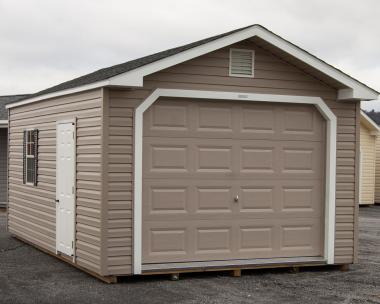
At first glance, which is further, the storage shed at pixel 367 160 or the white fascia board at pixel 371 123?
the storage shed at pixel 367 160

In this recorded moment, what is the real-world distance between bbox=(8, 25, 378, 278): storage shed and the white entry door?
18 mm

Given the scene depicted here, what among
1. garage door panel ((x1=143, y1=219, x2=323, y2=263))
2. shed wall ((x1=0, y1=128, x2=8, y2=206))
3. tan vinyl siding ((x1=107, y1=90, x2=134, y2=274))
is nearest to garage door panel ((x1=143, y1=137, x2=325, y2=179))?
tan vinyl siding ((x1=107, y1=90, x2=134, y2=274))

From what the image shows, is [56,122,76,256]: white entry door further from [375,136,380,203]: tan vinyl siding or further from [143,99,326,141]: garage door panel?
[375,136,380,203]: tan vinyl siding

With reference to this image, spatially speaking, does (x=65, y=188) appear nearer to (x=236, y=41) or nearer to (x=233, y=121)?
(x=233, y=121)

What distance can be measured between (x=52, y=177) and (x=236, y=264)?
3.45 m

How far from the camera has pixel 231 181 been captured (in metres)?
10.1

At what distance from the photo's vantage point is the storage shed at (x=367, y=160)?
2467 centimetres

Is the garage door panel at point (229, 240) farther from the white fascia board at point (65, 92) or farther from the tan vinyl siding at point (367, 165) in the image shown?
the tan vinyl siding at point (367, 165)

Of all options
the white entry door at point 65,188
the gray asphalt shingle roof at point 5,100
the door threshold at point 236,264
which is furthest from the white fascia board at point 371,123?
the white entry door at point 65,188

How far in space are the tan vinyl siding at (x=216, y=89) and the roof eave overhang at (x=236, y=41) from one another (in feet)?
0.85

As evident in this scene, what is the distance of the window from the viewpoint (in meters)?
12.3

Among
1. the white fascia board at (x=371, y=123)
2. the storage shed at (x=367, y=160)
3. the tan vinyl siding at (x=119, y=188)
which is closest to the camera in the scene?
the tan vinyl siding at (x=119, y=188)

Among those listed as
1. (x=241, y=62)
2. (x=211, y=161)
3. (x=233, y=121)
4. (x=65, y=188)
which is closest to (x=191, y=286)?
(x=211, y=161)

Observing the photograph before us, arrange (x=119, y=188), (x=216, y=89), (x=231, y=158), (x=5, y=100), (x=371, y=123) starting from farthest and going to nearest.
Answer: (x=371, y=123) < (x=5, y=100) < (x=231, y=158) < (x=216, y=89) < (x=119, y=188)
